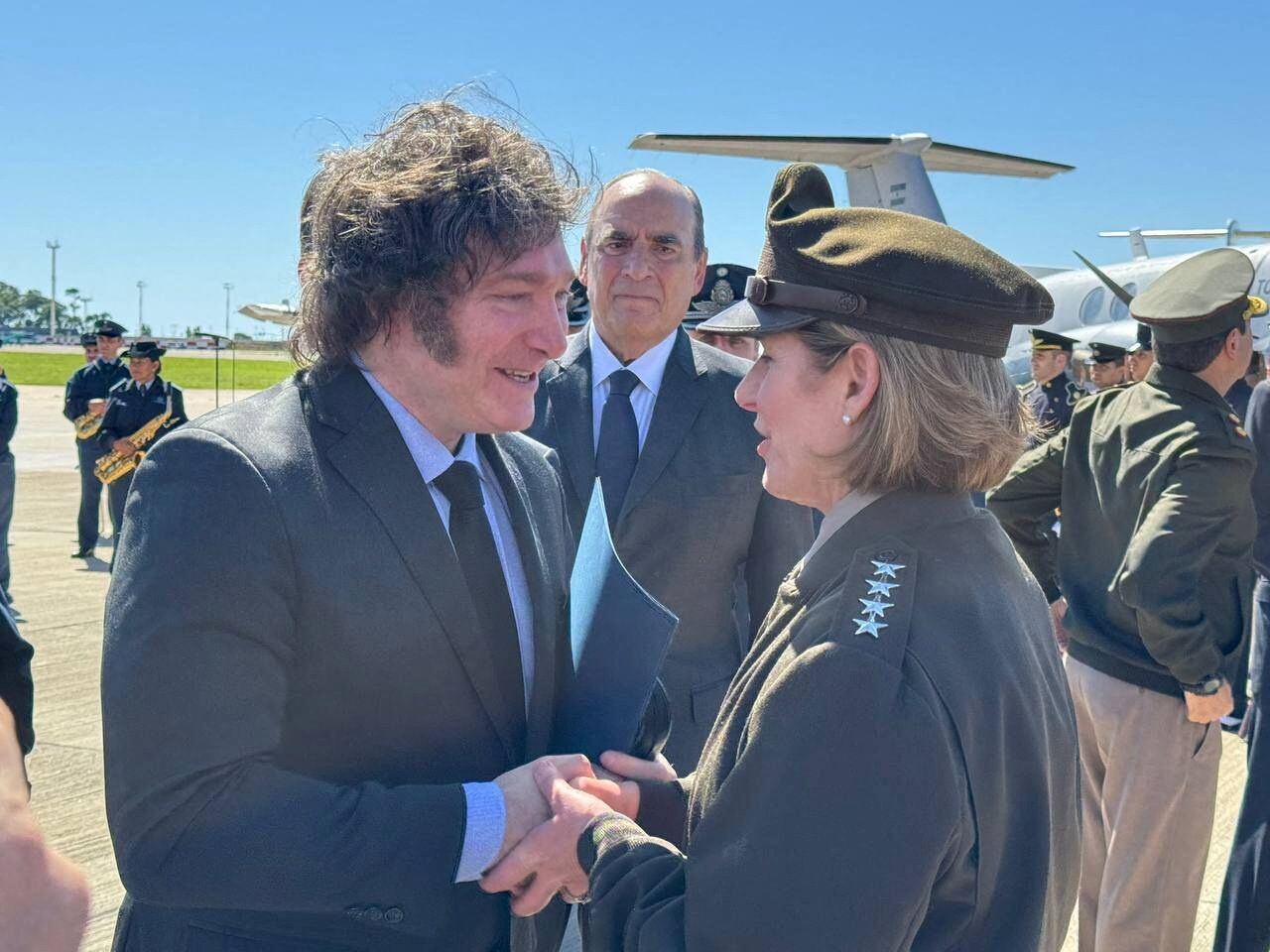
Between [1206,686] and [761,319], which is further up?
[761,319]

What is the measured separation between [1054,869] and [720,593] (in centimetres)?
171

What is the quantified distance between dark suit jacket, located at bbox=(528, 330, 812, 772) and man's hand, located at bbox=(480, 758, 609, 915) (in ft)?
4.34

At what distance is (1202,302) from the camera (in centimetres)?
346

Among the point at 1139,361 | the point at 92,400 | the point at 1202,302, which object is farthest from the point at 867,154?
the point at 1202,302

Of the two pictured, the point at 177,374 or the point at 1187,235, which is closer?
the point at 1187,235

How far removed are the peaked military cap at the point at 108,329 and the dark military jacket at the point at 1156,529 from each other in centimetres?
1157

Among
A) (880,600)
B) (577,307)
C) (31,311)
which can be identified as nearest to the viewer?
(880,600)

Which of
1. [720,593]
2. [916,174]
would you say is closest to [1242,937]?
[720,593]

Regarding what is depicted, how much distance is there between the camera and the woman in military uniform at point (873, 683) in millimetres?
1354

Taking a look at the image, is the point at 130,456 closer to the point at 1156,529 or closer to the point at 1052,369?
the point at 1052,369

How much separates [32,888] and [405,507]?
3.29 feet

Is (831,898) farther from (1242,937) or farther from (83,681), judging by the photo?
(83,681)

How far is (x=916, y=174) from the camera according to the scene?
25.0 m

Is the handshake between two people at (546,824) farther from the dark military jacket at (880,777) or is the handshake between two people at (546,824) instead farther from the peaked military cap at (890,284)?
the peaked military cap at (890,284)
